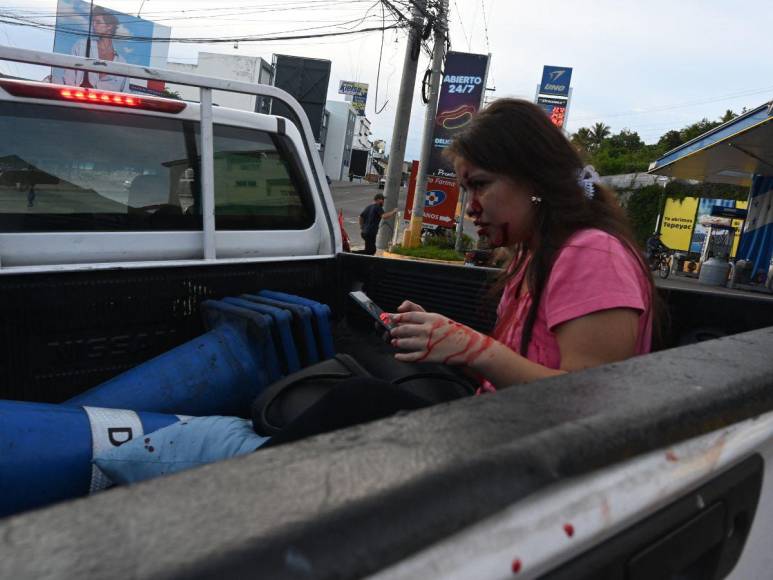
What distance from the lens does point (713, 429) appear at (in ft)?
2.67

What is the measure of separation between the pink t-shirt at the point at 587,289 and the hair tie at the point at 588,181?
18 centimetres

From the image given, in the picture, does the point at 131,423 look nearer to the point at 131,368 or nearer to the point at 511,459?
the point at 131,368

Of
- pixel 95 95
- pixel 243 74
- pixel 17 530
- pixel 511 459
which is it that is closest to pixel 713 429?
pixel 511 459

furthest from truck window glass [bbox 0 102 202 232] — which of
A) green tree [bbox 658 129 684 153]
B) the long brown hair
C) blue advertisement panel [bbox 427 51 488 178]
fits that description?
green tree [bbox 658 129 684 153]

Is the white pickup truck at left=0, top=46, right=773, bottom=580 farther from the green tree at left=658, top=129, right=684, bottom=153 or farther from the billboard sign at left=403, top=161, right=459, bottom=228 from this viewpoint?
the green tree at left=658, top=129, right=684, bottom=153

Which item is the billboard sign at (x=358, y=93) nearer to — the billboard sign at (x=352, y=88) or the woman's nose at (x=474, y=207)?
the billboard sign at (x=352, y=88)

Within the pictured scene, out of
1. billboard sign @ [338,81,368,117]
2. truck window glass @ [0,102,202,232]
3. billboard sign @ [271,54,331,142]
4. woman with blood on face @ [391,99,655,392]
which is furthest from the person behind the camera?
billboard sign @ [338,81,368,117]

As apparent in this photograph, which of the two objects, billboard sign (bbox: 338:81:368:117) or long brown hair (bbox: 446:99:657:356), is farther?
billboard sign (bbox: 338:81:368:117)

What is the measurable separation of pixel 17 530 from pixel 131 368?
196 centimetres

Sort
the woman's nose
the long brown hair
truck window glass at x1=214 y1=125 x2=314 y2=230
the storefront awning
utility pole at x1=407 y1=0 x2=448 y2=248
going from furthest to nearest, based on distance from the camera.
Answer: utility pole at x1=407 y1=0 x2=448 y2=248 → the storefront awning → truck window glass at x1=214 y1=125 x2=314 y2=230 → the woman's nose → the long brown hair

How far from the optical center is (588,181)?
1888mm

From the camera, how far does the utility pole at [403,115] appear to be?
1445cm

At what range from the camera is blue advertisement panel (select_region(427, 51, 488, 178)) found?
16.7 m

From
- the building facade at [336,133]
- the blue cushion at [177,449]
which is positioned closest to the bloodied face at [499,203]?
the blue cushion at [177,449]
